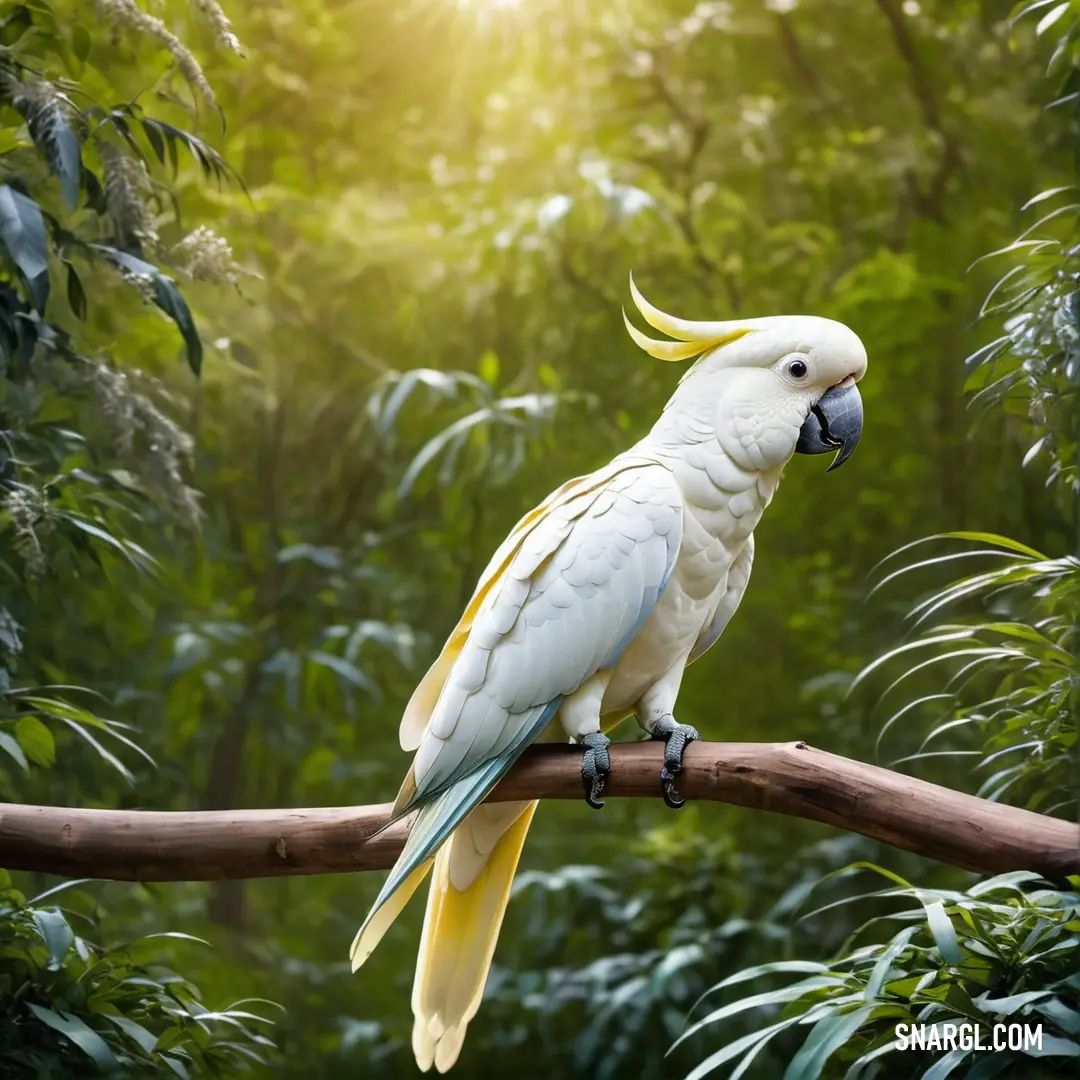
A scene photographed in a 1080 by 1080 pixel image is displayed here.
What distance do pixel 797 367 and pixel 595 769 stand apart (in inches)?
20.9

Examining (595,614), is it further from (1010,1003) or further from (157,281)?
(157,281)

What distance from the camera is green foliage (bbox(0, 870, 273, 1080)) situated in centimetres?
136

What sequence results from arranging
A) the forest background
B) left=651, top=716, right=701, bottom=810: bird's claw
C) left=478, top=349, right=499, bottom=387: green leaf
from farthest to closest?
1. left=478, top=349, right=499, bottom=387: green leaf
2. the forest background
3. left=651, top=716, right=701, bottom=810: bird's claw

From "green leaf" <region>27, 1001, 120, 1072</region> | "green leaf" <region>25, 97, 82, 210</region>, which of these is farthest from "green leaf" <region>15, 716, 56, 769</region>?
"green leaf" <region>25, 97, 82, 210</region>

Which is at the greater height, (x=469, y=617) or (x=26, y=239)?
(x=26, y=239)

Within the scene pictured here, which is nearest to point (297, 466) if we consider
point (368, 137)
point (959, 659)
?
point (368, 137)

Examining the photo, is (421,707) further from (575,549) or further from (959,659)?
(959,659)

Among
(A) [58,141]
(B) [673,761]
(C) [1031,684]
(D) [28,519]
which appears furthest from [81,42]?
(C) [1031,684]

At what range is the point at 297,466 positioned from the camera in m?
2.96

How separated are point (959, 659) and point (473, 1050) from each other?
145 cm

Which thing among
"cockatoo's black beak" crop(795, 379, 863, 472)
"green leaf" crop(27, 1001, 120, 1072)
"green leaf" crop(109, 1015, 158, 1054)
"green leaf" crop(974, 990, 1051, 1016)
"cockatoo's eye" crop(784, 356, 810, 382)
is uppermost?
"cockatoo's eye" crop(784, 356, 810, 382)

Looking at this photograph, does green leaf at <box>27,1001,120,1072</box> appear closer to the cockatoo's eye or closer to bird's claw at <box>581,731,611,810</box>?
bird's claw at <box>581,731,611,810</box>

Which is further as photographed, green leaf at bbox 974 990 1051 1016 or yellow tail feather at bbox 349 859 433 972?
yellow tail feather at bbox 349 859 433 972

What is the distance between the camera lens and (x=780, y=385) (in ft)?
4.36
